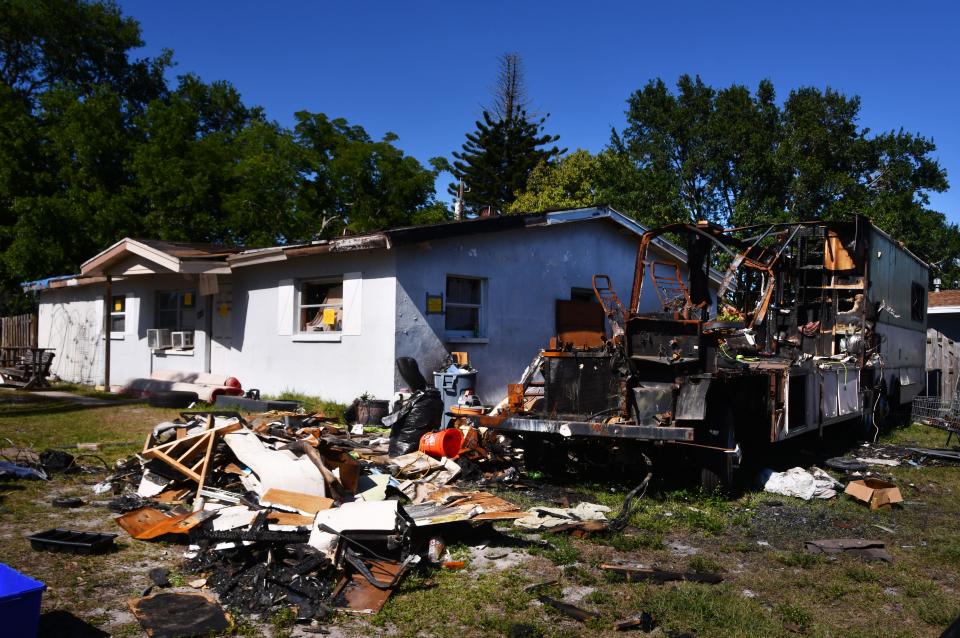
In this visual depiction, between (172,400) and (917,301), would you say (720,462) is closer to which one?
(917,301)

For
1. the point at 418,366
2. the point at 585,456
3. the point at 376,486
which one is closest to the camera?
the point at 376,486

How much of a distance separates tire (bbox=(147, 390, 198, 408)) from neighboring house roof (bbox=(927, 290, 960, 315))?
21.7m

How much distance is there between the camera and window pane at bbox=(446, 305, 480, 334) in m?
13.4

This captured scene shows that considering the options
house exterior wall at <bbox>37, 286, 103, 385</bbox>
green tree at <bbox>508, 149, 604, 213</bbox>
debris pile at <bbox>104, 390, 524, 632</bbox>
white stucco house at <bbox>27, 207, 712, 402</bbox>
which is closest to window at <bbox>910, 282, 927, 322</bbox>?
white stucco house at <bbox>27, 207, 712, 402</bbox>

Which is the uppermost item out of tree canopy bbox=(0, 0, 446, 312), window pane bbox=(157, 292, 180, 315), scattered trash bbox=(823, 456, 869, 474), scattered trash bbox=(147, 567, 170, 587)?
tree canopy bbox=(0, 0, 446, 312)

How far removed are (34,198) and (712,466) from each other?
26456 mm

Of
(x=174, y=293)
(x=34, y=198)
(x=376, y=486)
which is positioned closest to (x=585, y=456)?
(x=376, y=486)

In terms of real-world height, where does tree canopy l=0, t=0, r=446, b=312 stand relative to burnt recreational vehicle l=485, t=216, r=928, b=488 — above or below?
above

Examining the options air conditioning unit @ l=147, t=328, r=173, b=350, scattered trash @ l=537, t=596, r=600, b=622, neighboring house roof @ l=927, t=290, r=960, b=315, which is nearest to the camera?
scattered trash @ l=537, t=596, r=600, b=622

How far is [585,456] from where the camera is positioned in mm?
8484

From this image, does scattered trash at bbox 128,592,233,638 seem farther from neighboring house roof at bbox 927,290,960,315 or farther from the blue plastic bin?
neighboring house roof at bbox 927,290,960,315

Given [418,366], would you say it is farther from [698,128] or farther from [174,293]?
[698,128]

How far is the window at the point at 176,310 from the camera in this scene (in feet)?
54.6

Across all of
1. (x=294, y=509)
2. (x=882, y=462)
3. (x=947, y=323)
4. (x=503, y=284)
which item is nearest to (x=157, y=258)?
(x=503, y=284)
